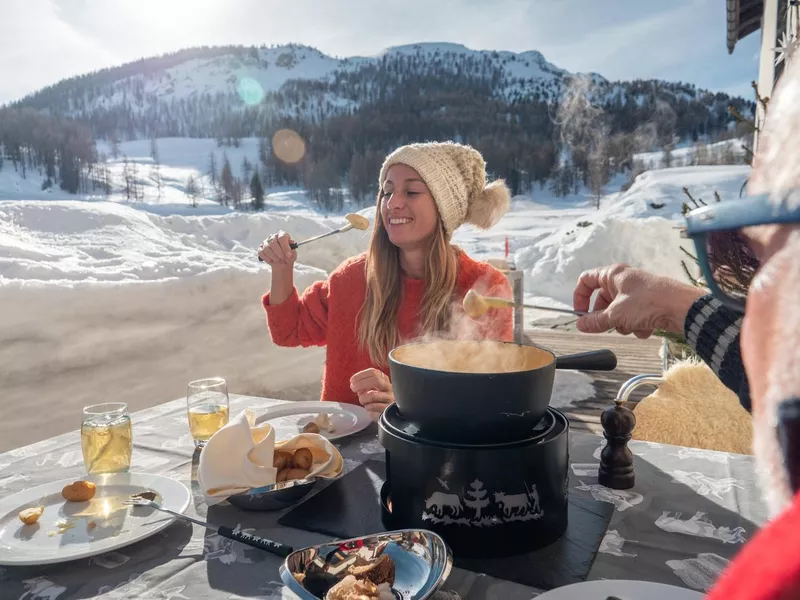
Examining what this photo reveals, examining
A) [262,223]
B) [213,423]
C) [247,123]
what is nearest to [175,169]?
[247,123]

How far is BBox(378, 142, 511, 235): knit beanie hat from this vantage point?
8.36 feet

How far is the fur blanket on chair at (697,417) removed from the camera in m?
2.26

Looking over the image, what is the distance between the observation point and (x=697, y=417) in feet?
7.59

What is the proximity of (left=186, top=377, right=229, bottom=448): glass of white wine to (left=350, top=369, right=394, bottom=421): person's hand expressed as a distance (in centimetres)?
42

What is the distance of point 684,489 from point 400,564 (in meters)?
0.76

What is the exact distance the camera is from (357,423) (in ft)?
5.63

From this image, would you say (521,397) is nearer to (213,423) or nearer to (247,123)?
(213,423)

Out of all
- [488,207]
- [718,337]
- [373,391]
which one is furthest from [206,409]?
[488,207]

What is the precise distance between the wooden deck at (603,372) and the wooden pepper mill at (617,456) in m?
2.29

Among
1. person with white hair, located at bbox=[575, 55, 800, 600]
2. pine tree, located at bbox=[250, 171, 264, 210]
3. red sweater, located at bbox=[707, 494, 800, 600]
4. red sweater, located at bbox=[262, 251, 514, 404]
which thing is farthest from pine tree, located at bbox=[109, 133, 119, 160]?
red sweater, located at bbox=[707, 494, 800, 600]

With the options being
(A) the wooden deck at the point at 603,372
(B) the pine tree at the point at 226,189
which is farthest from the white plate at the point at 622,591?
(B) the pine tree at the point at 226,189

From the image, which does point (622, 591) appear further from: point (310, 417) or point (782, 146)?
point (310, 417)

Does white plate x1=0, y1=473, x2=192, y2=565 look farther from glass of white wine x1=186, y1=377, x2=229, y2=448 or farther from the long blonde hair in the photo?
the long blonde hair

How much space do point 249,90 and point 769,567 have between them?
87.9 metres
